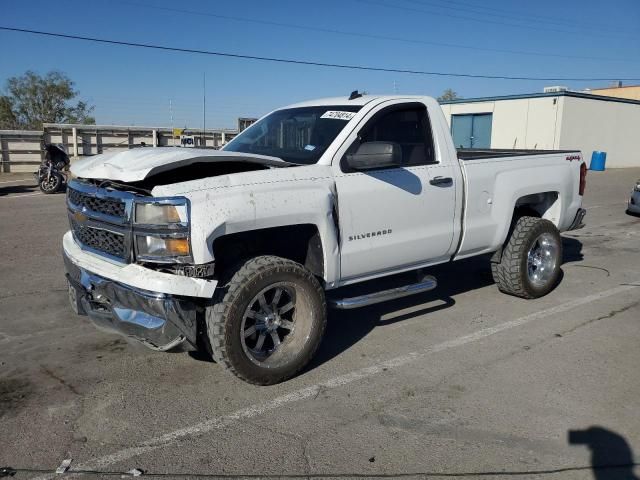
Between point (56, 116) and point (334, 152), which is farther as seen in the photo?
point (56, 116)

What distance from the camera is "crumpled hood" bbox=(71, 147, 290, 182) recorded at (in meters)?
3.66

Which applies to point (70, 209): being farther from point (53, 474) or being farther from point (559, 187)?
point (559, 187)

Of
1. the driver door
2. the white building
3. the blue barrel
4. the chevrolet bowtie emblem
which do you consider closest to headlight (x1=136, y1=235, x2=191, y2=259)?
the chevrolet bowtie emblem

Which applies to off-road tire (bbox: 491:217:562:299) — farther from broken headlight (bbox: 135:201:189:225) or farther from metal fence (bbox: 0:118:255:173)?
metal fence (bbox: 0:118:255:173)

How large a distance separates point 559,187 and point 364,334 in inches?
117

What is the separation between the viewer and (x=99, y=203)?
3990 millimetres

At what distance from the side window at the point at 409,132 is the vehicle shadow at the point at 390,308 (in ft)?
5.08

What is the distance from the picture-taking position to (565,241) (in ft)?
31.8

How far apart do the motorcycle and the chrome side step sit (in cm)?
1349

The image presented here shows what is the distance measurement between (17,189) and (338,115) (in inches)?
592

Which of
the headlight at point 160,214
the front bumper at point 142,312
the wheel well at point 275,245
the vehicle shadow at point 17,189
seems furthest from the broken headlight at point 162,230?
the vehicle shadow at point 17,189

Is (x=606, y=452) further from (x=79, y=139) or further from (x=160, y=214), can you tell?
(x=79, y=139)

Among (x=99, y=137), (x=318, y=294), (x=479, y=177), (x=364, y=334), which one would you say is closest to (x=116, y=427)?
(x=318, y=294)

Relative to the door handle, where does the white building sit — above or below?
above
